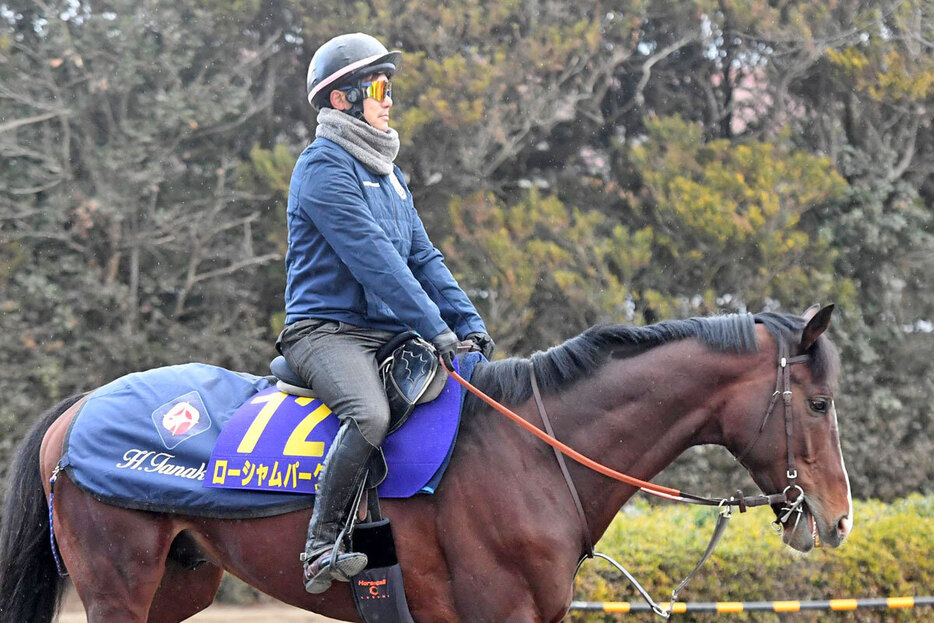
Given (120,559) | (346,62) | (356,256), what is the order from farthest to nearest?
(120,559), (346,62), (356,256)

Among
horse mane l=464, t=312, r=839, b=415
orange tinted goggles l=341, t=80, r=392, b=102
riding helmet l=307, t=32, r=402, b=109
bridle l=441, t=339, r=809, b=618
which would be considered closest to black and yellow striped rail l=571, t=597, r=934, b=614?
bridle l=441, t=339, r=809, b=618

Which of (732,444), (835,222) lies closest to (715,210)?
(835,222)

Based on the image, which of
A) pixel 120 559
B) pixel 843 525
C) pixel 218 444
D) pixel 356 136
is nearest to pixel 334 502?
pixel 218 444

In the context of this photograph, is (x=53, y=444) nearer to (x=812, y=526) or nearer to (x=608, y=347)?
(x=608, y=347)

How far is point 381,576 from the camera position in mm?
3604

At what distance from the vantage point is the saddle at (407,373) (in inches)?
144

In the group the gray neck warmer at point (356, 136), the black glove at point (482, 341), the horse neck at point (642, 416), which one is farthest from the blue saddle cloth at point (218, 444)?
the gray neck warmer at point (356, 136)

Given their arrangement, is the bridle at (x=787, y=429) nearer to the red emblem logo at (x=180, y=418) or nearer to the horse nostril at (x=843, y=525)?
the horse nostril at (x=843, y=525)

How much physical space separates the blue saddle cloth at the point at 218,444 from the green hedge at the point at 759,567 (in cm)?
263

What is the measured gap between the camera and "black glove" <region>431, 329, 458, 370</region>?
3.54 metres

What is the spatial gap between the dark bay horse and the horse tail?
352mm

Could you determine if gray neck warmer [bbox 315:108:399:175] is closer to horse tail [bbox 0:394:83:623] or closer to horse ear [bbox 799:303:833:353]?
horse ear [bbox 799:303:833:353]

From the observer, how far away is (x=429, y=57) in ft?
31.1

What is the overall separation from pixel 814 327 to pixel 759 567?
11.0 feet
